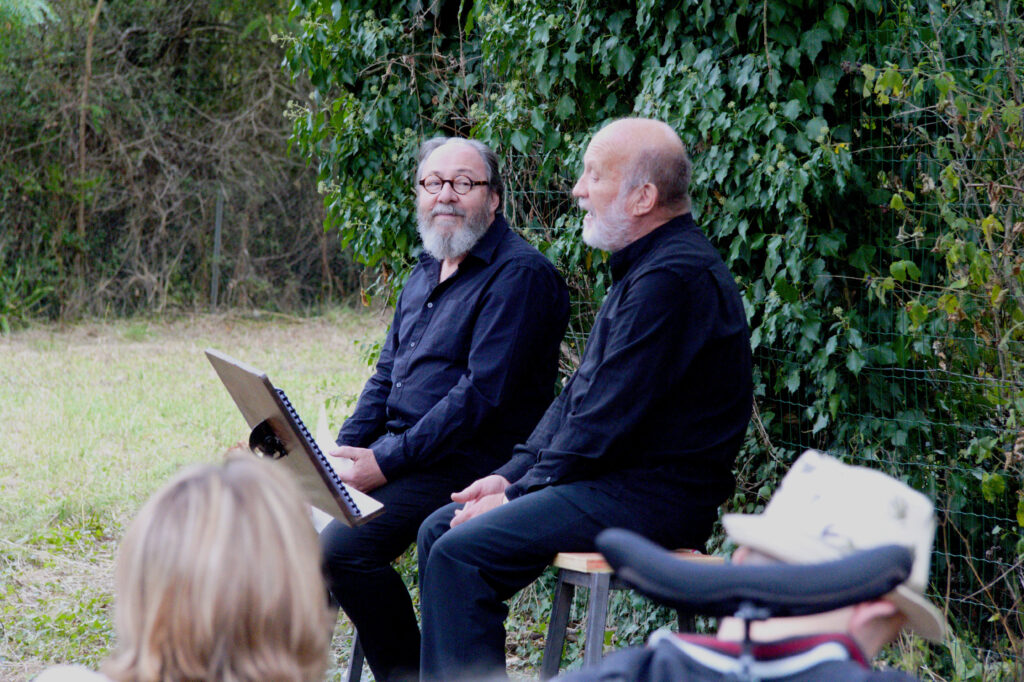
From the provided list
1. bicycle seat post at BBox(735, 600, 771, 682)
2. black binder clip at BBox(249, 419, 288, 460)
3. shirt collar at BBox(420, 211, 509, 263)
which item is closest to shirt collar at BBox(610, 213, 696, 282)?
shirt collar at BBox(420, 211, 509, 263)

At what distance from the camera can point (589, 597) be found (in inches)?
114

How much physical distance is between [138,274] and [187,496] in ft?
41.3

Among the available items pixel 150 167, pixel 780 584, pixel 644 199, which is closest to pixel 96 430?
pixel 644 199

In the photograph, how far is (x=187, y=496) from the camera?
4.53 ft

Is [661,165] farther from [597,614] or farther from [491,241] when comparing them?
[597,614]

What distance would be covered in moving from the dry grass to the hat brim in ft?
11.2

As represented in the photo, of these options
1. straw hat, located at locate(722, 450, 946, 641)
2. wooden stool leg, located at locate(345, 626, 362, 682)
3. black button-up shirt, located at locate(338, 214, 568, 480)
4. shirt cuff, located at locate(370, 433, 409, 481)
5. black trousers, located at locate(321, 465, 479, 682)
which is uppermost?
straw hat, located at locate(722, 450, 946, 641)

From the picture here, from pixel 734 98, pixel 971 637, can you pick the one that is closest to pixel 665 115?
pixel 734 98

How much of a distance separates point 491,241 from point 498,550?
1261 mm

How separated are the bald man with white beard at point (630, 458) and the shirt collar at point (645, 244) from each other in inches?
2.2

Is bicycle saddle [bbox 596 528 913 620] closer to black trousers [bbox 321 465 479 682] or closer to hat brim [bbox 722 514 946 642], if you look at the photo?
hat brim [bbox 722 514 946 642]

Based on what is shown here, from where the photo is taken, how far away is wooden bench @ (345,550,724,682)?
284 cm

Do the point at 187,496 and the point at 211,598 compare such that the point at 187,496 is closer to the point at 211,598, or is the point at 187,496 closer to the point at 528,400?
the point at 211,598

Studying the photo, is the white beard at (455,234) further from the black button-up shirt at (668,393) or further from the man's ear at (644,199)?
the black button-up shirt at (668,393)
